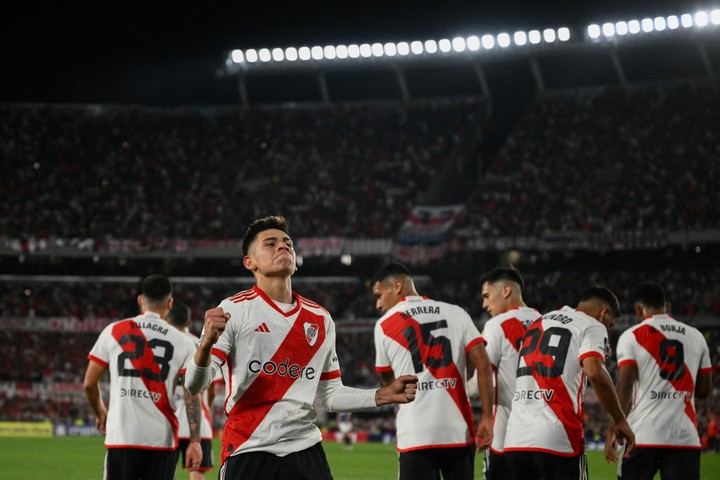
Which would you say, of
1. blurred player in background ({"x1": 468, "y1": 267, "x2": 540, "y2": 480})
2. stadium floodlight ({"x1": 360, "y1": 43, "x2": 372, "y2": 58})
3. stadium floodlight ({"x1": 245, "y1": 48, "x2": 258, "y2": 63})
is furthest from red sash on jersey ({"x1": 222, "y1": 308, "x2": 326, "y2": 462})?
stadium floodlight ({"x1": 245, "y1": 48, "x2": 258, "y2": 63})

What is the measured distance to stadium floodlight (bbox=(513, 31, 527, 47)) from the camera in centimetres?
3856

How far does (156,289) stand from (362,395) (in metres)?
3.20

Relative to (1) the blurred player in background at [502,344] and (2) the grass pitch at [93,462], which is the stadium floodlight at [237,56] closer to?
(2) the grass pitch at [93,462]

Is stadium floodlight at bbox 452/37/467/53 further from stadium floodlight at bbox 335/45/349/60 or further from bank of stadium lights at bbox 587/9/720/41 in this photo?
bank of stadium lights at bbox 587/9/720/41

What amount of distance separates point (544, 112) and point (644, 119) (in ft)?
15.4

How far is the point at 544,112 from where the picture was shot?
41.2 m

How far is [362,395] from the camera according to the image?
16.2 ft

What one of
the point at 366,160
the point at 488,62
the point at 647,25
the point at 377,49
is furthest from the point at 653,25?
the point at 366,160

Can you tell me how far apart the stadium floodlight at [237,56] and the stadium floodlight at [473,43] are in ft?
35.8

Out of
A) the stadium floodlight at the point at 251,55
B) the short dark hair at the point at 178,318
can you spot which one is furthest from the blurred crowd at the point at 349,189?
the short dark hair at the point at 178,318

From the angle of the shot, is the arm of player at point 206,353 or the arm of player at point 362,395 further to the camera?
the arm of player at point 362,395

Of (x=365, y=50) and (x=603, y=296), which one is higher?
(x=365, y=50)

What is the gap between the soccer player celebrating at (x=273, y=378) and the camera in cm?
472

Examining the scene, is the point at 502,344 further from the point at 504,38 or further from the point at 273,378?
the point at 504,38
